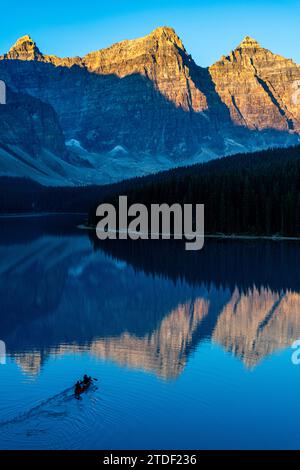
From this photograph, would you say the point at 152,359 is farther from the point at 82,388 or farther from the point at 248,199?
the point at 248,199

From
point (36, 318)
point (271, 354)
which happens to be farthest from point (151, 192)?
point (271, 354)

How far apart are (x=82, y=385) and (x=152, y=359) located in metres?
6.62

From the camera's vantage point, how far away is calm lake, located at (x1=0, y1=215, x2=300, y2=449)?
2377 centimetres

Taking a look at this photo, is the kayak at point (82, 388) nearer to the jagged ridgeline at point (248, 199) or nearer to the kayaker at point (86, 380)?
the kayaker at point (86, 380)

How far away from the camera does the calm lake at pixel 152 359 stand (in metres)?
23.8

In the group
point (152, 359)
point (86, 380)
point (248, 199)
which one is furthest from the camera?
point (248, 199)

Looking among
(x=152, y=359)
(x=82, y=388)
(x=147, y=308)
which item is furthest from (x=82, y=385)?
(x=147, y=308)

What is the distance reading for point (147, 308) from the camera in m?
50.5

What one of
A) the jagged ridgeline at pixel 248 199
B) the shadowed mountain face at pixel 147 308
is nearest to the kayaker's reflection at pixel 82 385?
the shadowed mountain face at pixel 147 308

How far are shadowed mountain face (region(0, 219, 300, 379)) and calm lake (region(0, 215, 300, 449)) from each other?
0.37 ft

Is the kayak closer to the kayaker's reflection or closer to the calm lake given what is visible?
the kayaker's reflection

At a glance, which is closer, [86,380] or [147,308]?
[86,380]
